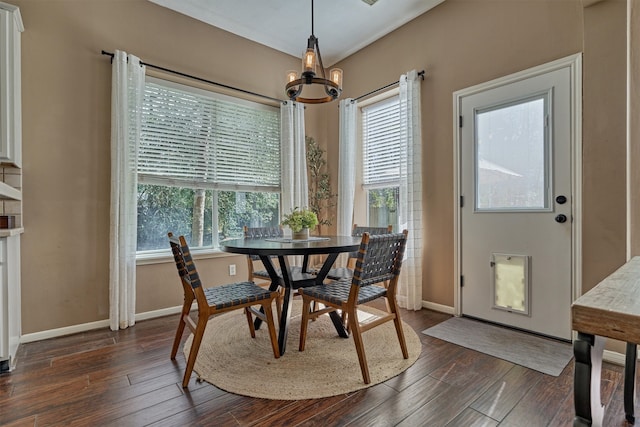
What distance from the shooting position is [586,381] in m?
0.71

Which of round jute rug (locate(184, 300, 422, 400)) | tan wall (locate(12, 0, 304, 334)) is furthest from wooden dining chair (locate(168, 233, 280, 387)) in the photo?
tan wall (locate(12, 0, 304, 334))

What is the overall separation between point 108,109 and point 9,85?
66 cm

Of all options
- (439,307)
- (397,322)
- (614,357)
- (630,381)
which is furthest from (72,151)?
(614,357)

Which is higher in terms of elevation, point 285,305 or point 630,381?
point 285,305

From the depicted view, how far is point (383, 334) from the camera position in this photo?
253cm

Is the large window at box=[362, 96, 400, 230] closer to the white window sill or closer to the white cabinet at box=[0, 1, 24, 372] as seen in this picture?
the white window sill

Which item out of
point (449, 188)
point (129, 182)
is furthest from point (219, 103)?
point (449, 188)

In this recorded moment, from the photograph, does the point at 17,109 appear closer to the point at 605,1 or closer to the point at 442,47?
the point at 442,47

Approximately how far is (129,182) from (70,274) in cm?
89

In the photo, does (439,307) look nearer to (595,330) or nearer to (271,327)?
(271,327)

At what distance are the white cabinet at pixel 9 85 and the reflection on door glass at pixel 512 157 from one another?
363 centimetres

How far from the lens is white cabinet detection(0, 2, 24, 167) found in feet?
7.15

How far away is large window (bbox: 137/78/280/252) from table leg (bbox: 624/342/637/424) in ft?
10.7

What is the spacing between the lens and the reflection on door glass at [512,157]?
251cm
